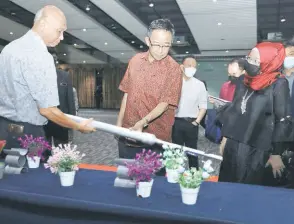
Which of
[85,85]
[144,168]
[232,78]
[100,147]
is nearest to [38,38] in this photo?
[144,168]

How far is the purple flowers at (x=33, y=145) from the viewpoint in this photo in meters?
1.69

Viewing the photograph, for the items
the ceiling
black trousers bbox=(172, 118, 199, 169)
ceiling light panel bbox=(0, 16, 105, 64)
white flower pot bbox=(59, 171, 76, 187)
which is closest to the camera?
white flower pot bbox=(59, 171, 76, 187)

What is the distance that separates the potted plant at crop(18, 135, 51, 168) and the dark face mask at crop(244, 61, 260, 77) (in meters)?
1.24

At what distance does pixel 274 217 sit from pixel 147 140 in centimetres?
65

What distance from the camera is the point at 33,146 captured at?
170 cm

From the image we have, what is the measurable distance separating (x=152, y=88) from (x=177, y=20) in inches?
324

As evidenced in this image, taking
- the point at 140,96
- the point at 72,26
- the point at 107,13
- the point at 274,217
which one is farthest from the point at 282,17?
the point at 274,217

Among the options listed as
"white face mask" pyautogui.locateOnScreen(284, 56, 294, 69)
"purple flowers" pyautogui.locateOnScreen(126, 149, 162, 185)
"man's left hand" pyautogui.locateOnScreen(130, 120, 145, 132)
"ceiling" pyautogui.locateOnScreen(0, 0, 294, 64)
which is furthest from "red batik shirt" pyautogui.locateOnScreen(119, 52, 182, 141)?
"ceiling" pyautogui.locateOnScreen(0, 0, 294, 64)

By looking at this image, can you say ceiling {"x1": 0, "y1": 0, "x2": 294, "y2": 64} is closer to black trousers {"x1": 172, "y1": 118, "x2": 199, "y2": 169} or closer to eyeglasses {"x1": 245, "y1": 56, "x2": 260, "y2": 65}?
black trousers {"x1": 172, "y1": 118, "x2": 199, "y2": 169}

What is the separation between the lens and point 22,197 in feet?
4.40

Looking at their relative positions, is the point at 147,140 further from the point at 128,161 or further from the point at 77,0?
the point at 77,0

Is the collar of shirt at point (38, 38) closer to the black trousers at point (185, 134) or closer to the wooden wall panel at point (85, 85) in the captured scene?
the black trousers at point (185, 134)

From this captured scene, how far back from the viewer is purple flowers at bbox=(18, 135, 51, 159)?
5.54 feet

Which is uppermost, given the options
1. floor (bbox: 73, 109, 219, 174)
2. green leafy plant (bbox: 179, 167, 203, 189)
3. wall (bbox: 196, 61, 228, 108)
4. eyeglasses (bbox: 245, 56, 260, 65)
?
wall (bbox: 196, 61, 228, 108)
